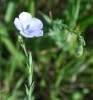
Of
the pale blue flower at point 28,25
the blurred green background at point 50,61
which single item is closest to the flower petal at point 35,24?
the pale blue flower at point 28,25

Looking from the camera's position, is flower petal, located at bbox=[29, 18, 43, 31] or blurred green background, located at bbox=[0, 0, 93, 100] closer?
flower petal, located at bbox=[29, 18, 43, 31]

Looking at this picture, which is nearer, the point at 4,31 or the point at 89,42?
the point at 4,31

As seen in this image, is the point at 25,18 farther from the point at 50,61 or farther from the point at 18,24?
the point at 50,61

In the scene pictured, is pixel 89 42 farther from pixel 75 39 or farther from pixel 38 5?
pixel 38 5

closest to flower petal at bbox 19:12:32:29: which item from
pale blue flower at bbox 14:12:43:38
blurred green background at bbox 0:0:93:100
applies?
pale blue flower at bbox 14:12:43:38

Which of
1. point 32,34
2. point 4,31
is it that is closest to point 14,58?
point 4,31

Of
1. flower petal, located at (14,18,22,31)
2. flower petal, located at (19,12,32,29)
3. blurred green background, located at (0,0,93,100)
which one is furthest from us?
blurred green background, located at (0,0,93,100)

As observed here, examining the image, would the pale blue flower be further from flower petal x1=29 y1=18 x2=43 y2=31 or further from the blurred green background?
the blurred green background

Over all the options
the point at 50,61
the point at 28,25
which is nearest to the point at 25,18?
the point at 28,25
